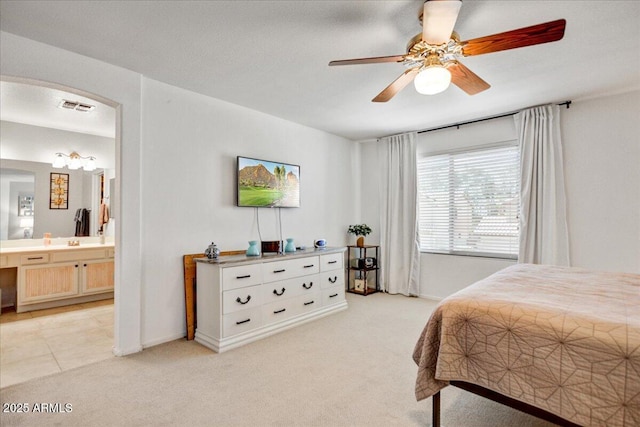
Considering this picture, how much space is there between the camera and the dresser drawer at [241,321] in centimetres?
292

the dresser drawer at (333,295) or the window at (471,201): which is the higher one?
the window at (471,201)

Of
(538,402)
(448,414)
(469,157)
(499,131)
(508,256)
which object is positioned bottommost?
(448,414)

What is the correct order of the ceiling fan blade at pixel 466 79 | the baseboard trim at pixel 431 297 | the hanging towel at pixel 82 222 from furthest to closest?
the hanging towel at pixel 82 222, the baseboard trim at pixel 431 297, the ceiling fan blade at pixel 466 79

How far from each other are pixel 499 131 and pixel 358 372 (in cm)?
352

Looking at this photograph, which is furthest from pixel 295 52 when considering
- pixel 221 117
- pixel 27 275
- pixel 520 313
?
pixel 27 275

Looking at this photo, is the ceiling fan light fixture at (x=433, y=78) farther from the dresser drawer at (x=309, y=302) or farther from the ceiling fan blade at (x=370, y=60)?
the dresser drawer at (x=309, y=302)

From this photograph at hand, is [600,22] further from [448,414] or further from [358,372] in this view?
[358,372]

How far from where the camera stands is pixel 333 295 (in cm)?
407

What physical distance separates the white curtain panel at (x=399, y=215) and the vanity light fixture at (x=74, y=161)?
4653 millimetres

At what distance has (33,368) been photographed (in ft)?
8.29

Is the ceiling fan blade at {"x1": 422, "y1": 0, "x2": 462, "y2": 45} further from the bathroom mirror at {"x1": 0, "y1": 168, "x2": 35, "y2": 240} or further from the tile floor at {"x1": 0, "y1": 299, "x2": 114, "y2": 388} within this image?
the bathroom mirror at {"x1": 0, "y1": 168, "x2": 35, "y2": 240}

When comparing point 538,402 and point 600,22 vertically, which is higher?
point 600,22

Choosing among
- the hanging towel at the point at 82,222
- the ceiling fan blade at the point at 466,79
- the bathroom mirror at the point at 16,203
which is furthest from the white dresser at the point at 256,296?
the bathroom mirror at the point at 16,203

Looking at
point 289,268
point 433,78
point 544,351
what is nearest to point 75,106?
point 289,268
